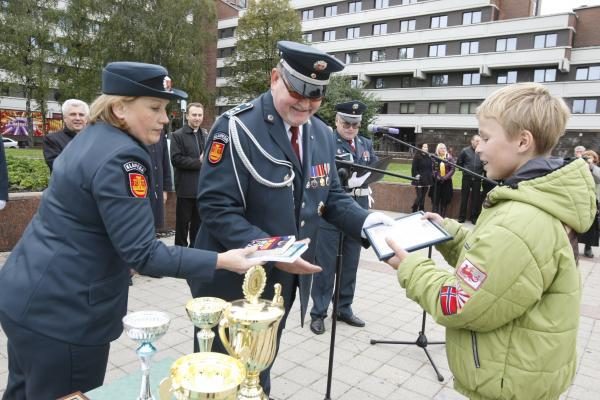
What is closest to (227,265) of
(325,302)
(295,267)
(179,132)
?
(295,267)

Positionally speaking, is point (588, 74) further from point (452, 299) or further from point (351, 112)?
point (452, 299)

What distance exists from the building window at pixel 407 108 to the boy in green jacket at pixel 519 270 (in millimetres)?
42836

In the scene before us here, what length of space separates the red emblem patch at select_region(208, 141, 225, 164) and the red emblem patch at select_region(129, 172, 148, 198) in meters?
0.45

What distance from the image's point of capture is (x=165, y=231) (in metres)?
8.10

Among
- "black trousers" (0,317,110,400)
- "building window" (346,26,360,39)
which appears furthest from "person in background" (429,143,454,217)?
"building window" (346,26,360,39)

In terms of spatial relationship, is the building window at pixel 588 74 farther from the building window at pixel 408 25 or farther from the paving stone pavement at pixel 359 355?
the paving stone pavement at pixel 359 355

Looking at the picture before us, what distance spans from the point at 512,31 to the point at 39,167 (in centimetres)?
3797

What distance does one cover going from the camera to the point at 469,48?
3928 centimetres

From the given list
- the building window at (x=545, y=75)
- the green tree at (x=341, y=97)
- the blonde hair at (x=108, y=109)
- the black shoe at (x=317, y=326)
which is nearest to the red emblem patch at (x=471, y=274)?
the blonde hair at (x=108, y=109)

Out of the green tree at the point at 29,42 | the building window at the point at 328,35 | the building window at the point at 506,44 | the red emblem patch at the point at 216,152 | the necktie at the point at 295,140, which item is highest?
the building window at the point at 328,35

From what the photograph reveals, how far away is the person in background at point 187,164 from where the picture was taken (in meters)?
6.29

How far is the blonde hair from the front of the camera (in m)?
1.83

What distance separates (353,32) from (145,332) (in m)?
47.8

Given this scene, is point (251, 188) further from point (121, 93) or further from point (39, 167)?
point (39, 167)
